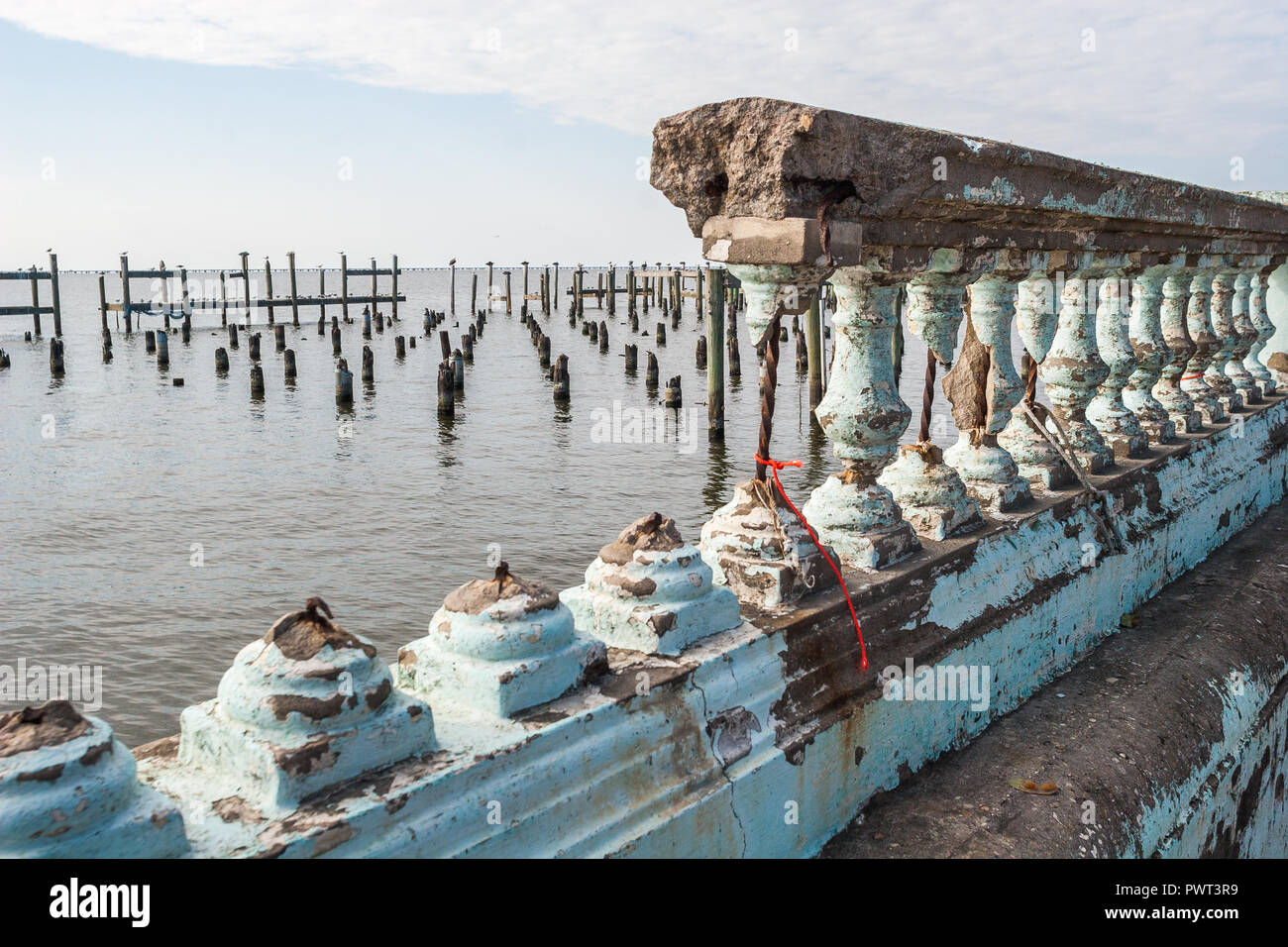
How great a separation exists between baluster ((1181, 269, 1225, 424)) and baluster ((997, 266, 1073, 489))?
5.20ft

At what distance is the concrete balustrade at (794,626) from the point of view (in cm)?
156

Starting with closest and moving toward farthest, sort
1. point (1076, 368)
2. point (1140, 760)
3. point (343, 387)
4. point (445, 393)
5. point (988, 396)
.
Result: 1. point (1140, 760)
2. point (988, 396)
3. point (1076, 368)
4. point (445, 393)
5. point (343, 387)

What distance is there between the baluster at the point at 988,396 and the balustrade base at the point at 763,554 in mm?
979

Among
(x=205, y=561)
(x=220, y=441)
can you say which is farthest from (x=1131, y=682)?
(x=220, y=441)

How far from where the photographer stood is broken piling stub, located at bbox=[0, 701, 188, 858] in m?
1.27

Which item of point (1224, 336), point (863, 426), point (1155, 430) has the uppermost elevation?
point (1224, 336)

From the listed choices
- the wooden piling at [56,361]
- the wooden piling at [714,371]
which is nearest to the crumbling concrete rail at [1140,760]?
the wooden piling at [714,371]

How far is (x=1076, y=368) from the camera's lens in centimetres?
384

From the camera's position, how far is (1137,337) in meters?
4.44

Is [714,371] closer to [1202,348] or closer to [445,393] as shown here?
[445,393]

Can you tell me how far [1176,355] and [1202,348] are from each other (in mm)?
447

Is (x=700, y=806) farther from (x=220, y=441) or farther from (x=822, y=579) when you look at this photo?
(x=220, y=441)

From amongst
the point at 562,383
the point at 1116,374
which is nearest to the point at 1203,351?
the point at 1116,374
